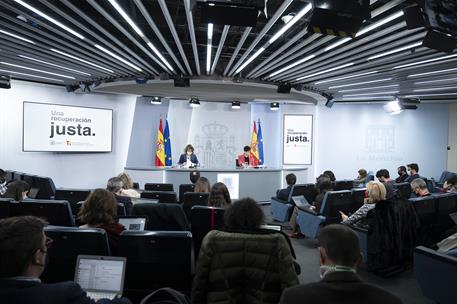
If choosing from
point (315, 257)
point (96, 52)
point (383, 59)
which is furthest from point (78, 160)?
point (383, 59)

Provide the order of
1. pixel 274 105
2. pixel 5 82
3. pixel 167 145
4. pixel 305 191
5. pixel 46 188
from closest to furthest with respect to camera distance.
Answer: pixel 46 188 < pixel 305 191 < pixel 5 82 < pixel 167 145 < pixel 274 105

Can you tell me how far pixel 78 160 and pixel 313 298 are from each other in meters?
9.96

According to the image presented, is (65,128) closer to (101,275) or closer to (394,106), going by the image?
(101,275)

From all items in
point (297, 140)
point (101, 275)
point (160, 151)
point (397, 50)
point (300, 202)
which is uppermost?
point (397, 50)

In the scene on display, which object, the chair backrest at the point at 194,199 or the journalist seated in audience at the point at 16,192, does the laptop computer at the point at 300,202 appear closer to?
the chair backrest at the point at 194,199

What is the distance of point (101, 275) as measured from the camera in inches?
87.7

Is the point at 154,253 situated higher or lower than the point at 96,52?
lower

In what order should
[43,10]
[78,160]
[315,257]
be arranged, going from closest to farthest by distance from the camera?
[43,10]
[315,257]
[78,160]

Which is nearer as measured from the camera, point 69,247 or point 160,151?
point 69,247

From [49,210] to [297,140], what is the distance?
9367 mm

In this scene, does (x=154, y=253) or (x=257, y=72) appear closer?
(x=154, y=253)

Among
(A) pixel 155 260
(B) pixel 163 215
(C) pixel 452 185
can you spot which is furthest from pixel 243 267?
(C) pixel 452 185

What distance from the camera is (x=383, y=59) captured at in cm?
609

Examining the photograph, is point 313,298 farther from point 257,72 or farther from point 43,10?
point 257,72
